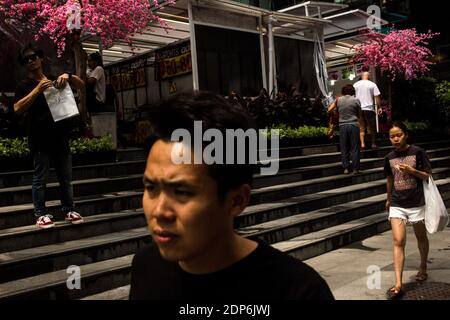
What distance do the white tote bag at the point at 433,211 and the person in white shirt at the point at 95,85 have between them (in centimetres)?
727

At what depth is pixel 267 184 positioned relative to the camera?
30.7 feet

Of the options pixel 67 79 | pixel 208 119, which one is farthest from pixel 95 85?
pixel 208 119

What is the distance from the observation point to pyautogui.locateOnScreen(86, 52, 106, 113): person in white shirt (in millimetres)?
10141

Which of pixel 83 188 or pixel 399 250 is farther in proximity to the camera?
pixel 83 188

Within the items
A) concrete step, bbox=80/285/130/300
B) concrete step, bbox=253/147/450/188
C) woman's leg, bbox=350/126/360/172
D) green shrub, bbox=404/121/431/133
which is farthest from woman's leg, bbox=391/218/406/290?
green shrub, bbox=404/121/431/133

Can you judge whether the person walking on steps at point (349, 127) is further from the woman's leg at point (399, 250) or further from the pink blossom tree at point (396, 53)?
the pink blossom tree at point (396, 53)

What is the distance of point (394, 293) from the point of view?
4.86 meters

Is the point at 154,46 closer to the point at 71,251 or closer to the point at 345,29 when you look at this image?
the point at 345,29

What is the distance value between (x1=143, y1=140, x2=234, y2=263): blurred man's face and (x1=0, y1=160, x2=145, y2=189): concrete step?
669 cm

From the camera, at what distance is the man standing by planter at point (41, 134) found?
5809mm

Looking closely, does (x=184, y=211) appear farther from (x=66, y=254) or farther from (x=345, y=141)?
(x=345, y=141)

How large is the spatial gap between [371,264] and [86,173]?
16.1ft
